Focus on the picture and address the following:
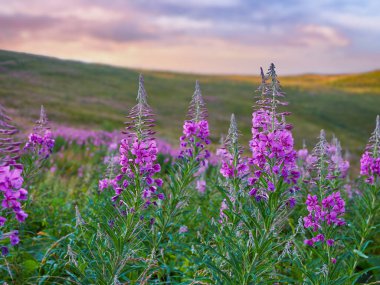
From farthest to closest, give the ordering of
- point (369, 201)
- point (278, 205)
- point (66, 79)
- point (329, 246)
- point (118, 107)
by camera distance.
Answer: point (66, 79), point (118, 107), point (369, 201), point (329, 246), point (278, 205)

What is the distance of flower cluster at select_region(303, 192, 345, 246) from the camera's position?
14.5ft

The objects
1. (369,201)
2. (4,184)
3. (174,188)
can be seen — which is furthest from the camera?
(369,201)

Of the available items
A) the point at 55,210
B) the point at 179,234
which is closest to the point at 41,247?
the point at 55,210

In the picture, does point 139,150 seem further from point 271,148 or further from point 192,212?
point 192,212

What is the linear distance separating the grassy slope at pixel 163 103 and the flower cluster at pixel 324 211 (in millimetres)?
21299

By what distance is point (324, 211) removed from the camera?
14.5 feet

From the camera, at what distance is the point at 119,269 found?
377 cm

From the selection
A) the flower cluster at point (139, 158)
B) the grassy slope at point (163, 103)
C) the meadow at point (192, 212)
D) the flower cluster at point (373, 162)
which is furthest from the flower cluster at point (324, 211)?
the grassy slope at point (163, 103)

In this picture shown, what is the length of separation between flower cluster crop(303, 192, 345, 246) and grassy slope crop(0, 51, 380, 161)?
21.3 m

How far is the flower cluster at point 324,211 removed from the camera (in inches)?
175

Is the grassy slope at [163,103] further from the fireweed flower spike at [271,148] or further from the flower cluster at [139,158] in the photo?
the fireweed flower spike at [271,148]

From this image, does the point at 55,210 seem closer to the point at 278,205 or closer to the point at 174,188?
the point at 174,188

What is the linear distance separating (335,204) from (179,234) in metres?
1.75

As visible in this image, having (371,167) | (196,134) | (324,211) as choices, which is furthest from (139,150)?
(371,167)
